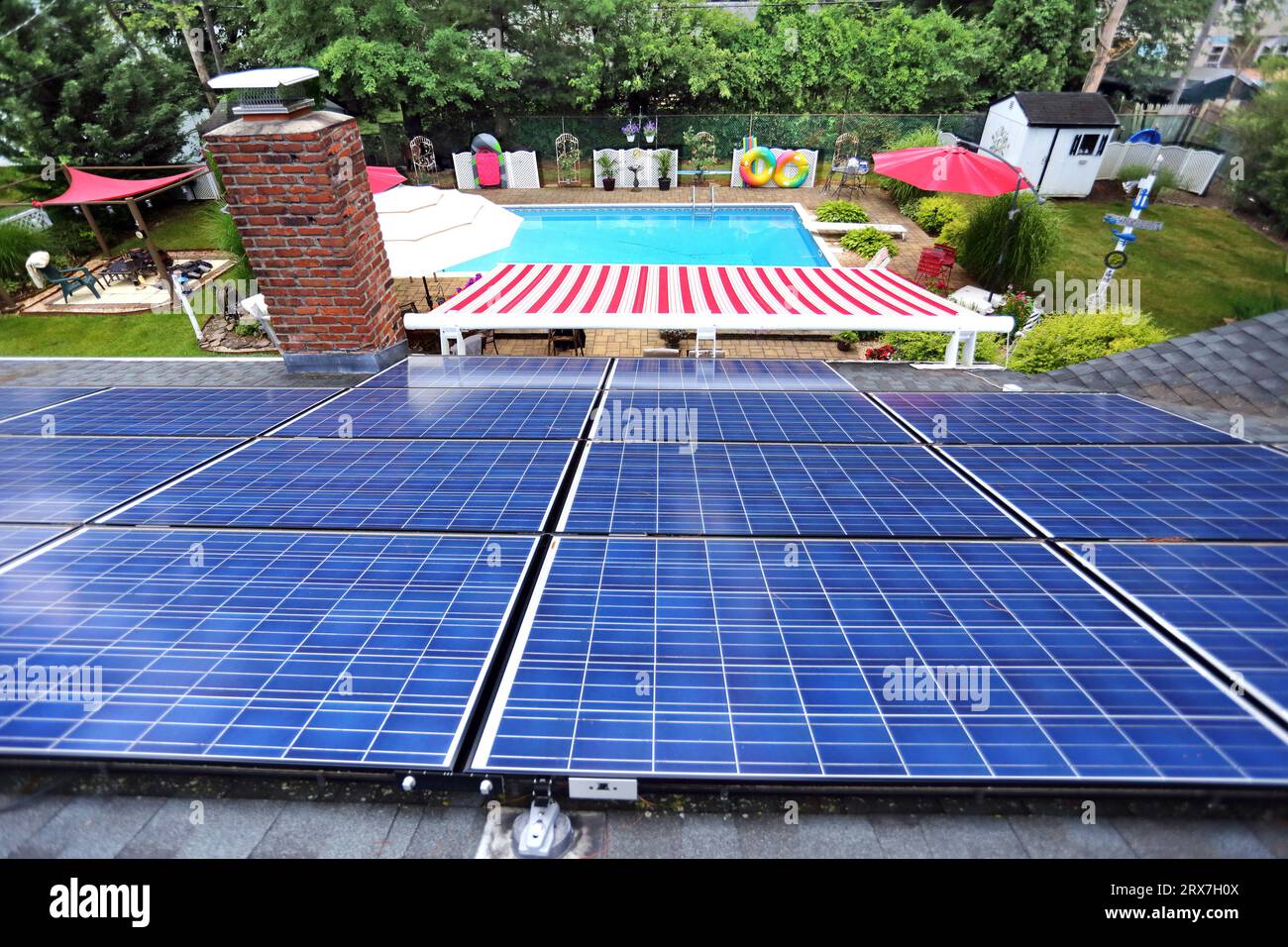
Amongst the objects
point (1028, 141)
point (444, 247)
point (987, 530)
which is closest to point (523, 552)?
point (987, 530)

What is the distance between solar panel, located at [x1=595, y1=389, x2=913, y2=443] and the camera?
4938 millimetres

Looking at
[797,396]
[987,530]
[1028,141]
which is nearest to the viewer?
[987,530]

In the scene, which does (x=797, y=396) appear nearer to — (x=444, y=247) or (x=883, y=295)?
(x=883, y=295)

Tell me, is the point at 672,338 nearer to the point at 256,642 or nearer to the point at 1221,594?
the point at 1221,594

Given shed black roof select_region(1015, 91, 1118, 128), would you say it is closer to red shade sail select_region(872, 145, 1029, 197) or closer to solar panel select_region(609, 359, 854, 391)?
red shade sail select_region(872, 145, 1029, 197)

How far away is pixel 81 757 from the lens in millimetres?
2248

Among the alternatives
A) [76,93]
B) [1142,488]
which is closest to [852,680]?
[1142,488]

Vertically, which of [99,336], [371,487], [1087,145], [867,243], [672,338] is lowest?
[99,336]

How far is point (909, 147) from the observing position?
27000mm

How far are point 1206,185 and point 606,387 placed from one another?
34143 mm

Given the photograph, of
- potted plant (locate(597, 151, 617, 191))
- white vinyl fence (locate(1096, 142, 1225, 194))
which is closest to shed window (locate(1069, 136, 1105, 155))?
white vinyl fence (locate(1096, 142, 1225, 194))

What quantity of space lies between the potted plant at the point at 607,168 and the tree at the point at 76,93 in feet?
55.4

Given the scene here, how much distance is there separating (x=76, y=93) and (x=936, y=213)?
30548 mm

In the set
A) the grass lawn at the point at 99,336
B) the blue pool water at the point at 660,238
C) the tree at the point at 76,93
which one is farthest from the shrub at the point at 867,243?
the tree at the point at 76,93
